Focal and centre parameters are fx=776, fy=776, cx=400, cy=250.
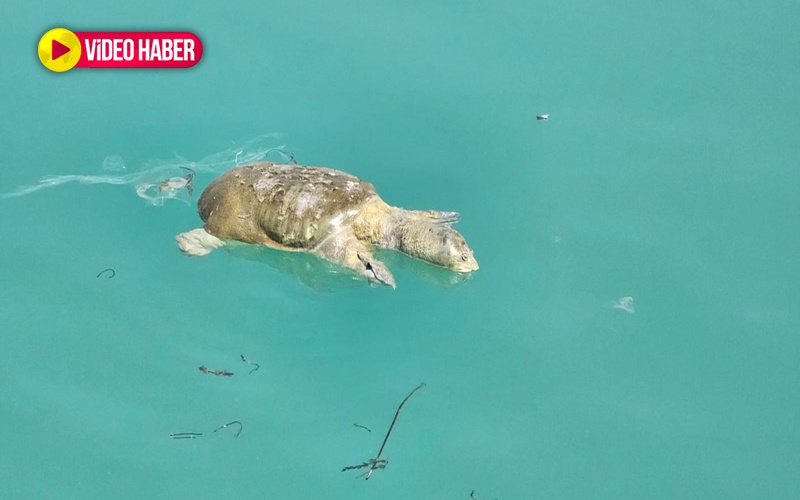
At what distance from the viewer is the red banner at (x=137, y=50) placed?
828 centimetres

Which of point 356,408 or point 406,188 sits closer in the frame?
point 356,408

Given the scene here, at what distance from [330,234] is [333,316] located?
0.90 m

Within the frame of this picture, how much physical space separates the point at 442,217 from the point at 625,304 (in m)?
1.68

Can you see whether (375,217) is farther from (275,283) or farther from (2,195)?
(2,195)

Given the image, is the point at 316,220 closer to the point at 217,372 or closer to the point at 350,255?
the point at 350,255

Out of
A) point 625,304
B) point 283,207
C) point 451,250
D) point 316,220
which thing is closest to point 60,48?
point 283,207

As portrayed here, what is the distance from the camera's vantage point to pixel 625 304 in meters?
6.21

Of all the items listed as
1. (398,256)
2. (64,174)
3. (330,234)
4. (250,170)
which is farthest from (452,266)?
(64,174)

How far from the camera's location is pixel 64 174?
7.16 m

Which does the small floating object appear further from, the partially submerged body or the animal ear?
the animal ear

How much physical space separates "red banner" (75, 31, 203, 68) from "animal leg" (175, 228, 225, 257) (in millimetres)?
2495

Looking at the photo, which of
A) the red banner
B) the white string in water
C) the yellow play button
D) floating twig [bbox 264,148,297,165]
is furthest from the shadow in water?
the yellow play button

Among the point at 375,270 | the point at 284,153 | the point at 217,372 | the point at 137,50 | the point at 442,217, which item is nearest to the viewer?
the point at 217,372

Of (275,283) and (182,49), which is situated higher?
(182,49)
